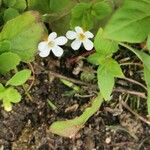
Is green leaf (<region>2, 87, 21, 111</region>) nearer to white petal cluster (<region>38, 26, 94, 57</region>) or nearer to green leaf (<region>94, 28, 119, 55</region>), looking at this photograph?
white petal cluster (<region>38, 26, 94, 57</region>)

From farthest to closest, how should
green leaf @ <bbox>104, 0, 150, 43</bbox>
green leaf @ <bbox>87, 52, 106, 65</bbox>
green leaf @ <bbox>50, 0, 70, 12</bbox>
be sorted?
green leaf @ <bbox>50, 0, 70, 12</bbox> < green leaf @ <bbox>87, 52, 106, 65</bbox> < green leaf @ <bbox>104, 0, 150, 43</bbox>

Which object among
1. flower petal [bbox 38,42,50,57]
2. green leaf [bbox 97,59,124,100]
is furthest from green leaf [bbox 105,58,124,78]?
flower petal [bbox 38,42,50,57]

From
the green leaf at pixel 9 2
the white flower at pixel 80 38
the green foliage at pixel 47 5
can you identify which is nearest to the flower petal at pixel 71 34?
the white flower at pixel 80 38

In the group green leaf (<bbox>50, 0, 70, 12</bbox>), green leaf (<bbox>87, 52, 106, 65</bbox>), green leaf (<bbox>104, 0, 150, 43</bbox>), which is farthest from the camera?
green leaf (<bbox>50, 0, 70, 12</bbox>)

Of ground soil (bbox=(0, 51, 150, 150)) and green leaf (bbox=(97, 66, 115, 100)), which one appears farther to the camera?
ground soil (bbox=(0, 51, 150, 150))

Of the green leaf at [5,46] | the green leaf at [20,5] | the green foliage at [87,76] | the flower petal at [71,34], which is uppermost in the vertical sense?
the green leaf at [20,5]

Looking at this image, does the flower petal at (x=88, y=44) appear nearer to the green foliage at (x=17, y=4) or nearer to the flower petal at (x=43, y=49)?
the flower petal at (x=43, y=49)
